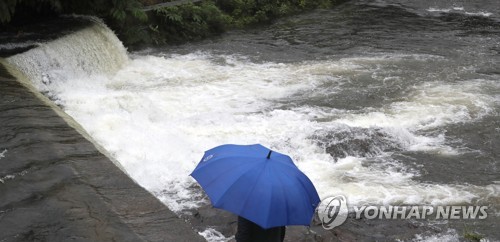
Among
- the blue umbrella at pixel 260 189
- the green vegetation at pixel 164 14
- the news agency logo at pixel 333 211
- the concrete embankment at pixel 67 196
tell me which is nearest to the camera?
the blue umbrella at pixel 260 189

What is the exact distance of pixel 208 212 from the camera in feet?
19.1

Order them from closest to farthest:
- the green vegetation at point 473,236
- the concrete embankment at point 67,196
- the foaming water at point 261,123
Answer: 1. the concrete embankment at point 67,196
2. the green vegetation at point 473,236
3. the foaming water at point 261,123

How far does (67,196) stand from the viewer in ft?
14.9

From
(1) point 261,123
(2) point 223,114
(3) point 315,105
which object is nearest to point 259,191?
(1) point 261,123

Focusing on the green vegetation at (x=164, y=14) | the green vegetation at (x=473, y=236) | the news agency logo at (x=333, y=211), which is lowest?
the green vegetation at (x=473, y=236)

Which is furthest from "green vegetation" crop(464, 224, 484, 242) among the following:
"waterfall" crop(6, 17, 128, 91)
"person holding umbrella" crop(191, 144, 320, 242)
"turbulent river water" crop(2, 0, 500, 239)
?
"waterfall" crop(6, 17, 128, 91)

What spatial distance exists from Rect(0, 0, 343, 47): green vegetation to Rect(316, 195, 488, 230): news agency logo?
679cm

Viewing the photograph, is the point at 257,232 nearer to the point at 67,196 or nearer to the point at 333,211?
the point at 67,196

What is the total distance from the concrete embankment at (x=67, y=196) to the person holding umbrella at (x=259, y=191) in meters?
0.75

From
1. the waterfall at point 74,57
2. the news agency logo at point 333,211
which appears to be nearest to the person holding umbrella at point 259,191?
the news agency logo at point 333,211

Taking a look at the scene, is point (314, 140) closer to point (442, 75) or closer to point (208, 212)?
point (208, 212)

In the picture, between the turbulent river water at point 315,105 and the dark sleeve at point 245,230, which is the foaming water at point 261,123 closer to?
the turbulent river water at point 315,105

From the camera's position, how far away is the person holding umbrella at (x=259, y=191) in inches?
131

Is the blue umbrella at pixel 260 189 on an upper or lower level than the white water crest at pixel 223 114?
upper
